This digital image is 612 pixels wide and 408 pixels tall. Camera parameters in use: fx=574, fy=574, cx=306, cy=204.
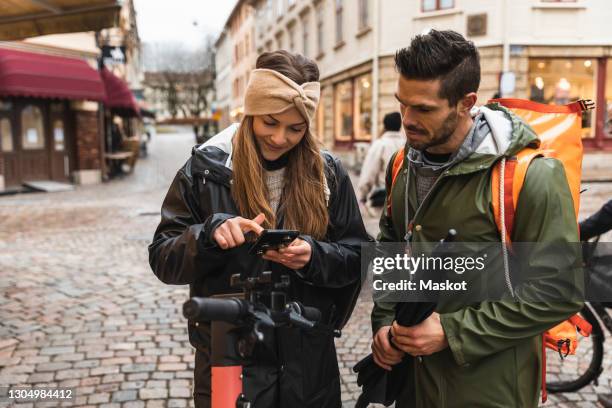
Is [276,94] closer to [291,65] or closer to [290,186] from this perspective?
[291,65]

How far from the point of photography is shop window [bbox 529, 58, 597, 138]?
17266 millimetres

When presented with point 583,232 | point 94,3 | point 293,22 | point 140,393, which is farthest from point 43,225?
point 293,22

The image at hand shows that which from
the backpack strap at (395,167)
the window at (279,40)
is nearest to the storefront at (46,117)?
the window at (279,40)

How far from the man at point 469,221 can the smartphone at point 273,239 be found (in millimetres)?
423

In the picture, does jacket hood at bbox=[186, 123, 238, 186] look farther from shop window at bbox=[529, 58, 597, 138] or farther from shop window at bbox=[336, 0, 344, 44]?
shop window at bbox=[336, 0, 344, 44]

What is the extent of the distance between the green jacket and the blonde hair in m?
0.39

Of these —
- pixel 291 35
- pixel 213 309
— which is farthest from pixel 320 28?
pixel 213 309

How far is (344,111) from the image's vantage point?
2258 cm

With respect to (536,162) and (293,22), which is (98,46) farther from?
(536,162)

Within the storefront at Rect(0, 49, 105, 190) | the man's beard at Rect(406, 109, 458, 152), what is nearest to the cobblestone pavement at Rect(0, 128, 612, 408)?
the man's beard at Rect(406, 109, 458, 152)

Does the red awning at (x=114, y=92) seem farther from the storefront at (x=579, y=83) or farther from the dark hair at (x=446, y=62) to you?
the dark hair at (x=446, y=62)

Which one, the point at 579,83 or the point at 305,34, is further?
the point at 305,34

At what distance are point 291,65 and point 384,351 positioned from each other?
1.00m

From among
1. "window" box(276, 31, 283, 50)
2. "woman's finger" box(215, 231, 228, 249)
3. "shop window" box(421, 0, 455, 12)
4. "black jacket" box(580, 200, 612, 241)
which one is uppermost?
"window" box(276, 31, 283, 50)
